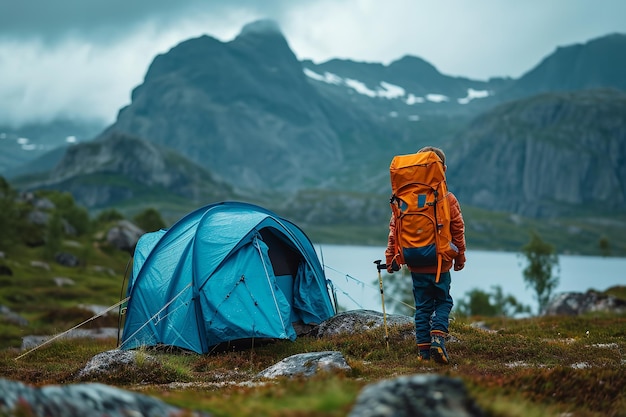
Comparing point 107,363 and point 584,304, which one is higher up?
point 107,363

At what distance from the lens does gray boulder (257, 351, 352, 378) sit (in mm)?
12555

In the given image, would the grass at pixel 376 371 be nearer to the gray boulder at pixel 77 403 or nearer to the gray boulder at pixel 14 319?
the gray boulder at pixel 77 403

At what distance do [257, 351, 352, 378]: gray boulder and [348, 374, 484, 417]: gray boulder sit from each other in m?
6.36

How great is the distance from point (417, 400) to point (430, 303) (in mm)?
8809

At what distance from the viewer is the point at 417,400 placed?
5.69 metres

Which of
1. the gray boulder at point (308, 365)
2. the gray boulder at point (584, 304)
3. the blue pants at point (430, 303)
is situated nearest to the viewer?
the gray boulder at point (308, 365)

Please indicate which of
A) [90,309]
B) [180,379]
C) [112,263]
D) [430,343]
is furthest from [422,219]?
[112,263]

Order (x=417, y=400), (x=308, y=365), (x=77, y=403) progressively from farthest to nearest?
(x=308, y=365), (x=77, y=403), (x=417, y=400)

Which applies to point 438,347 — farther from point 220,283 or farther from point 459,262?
point 220,283

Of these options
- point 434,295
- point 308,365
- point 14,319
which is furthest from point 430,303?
point 14,319

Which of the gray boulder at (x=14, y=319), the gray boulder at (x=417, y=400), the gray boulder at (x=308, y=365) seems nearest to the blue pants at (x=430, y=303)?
the gray boulder at (x=308, y=365)

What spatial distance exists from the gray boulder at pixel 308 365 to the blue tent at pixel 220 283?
4121 millimetres

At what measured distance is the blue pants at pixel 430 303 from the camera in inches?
554

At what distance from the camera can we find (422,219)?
13.7 m
